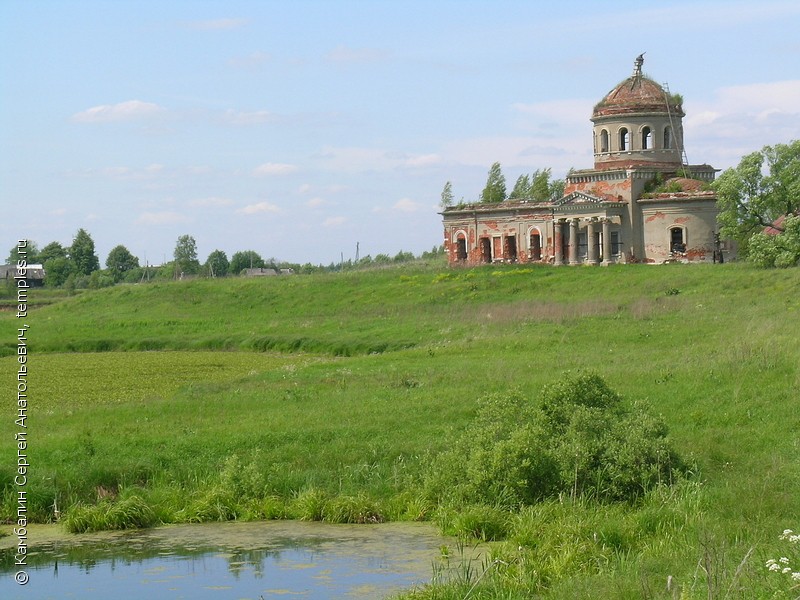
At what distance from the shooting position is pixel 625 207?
5662 cm

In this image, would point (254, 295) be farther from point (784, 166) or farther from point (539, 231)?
point (784, 166)

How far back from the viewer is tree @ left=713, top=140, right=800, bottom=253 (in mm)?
49438

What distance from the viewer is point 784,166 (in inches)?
1960

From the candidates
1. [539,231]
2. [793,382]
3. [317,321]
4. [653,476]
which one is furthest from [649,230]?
[653,476]

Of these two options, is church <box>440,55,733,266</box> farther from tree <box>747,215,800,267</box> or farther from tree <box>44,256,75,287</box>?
tree <box>44,256,75,287</box>

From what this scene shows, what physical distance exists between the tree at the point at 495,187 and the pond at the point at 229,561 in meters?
55.3

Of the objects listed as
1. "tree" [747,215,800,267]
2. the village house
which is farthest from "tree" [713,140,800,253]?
the village house

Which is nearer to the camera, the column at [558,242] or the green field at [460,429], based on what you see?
the green field at [460,429]

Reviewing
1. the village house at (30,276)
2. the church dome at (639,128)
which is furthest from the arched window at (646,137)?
the village house at (30,276)

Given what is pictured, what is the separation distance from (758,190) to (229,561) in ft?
130

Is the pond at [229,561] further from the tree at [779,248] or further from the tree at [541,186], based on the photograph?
the tree at [541,186]

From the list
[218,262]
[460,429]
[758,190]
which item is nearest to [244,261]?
[218,262]

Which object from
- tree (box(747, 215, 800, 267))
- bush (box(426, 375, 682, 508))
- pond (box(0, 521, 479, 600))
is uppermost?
tree (box(747, 215, 800, 267))

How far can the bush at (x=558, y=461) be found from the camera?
54.6 ft
